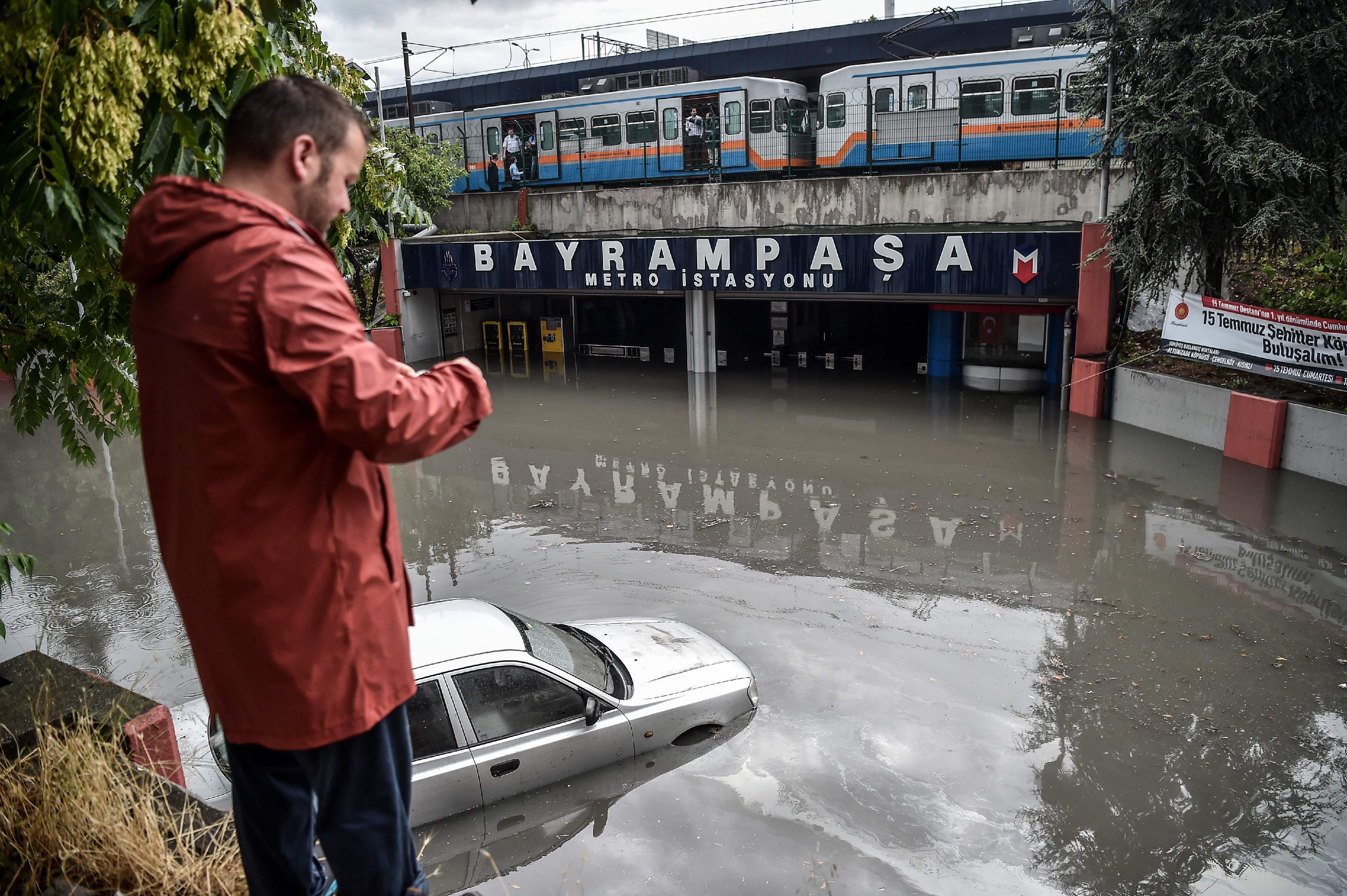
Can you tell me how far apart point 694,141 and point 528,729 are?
80.2ft

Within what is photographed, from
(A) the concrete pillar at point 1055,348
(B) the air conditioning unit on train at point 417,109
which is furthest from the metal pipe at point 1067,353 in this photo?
(B) the air conditioning unit on train at point 417,109

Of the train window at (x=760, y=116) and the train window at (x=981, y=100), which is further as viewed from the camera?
the train window at (x=760, y=116)

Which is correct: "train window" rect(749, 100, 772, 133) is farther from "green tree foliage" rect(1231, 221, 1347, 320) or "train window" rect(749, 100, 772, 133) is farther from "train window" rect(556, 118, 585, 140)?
"green tree foliage" rect(1231, 221, 1347, 320)

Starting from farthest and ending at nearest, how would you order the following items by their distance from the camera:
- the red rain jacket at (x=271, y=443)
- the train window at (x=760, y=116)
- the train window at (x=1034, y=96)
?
1. the train window at (x=760, y=116)
2. the train window at (x=1034, y=96)
3. the red rain jacket at (x=271, y=443)

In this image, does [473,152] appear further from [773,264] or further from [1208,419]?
[1208,419]

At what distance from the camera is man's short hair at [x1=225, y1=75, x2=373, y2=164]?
71.4 inches

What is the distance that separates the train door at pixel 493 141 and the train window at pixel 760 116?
8.91 m

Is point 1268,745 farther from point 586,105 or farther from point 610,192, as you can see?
point 586,105

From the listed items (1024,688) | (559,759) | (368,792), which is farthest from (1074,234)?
(368,792)

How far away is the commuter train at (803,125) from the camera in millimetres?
23641

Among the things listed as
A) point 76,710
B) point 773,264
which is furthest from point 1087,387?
point 76,710

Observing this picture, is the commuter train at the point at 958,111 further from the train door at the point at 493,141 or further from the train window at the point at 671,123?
the train door at the point at 493,141

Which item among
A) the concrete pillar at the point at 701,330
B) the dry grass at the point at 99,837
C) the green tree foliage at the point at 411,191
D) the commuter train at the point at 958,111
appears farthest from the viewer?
the green tree foliage at the point at 411,191

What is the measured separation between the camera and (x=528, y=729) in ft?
20.9
